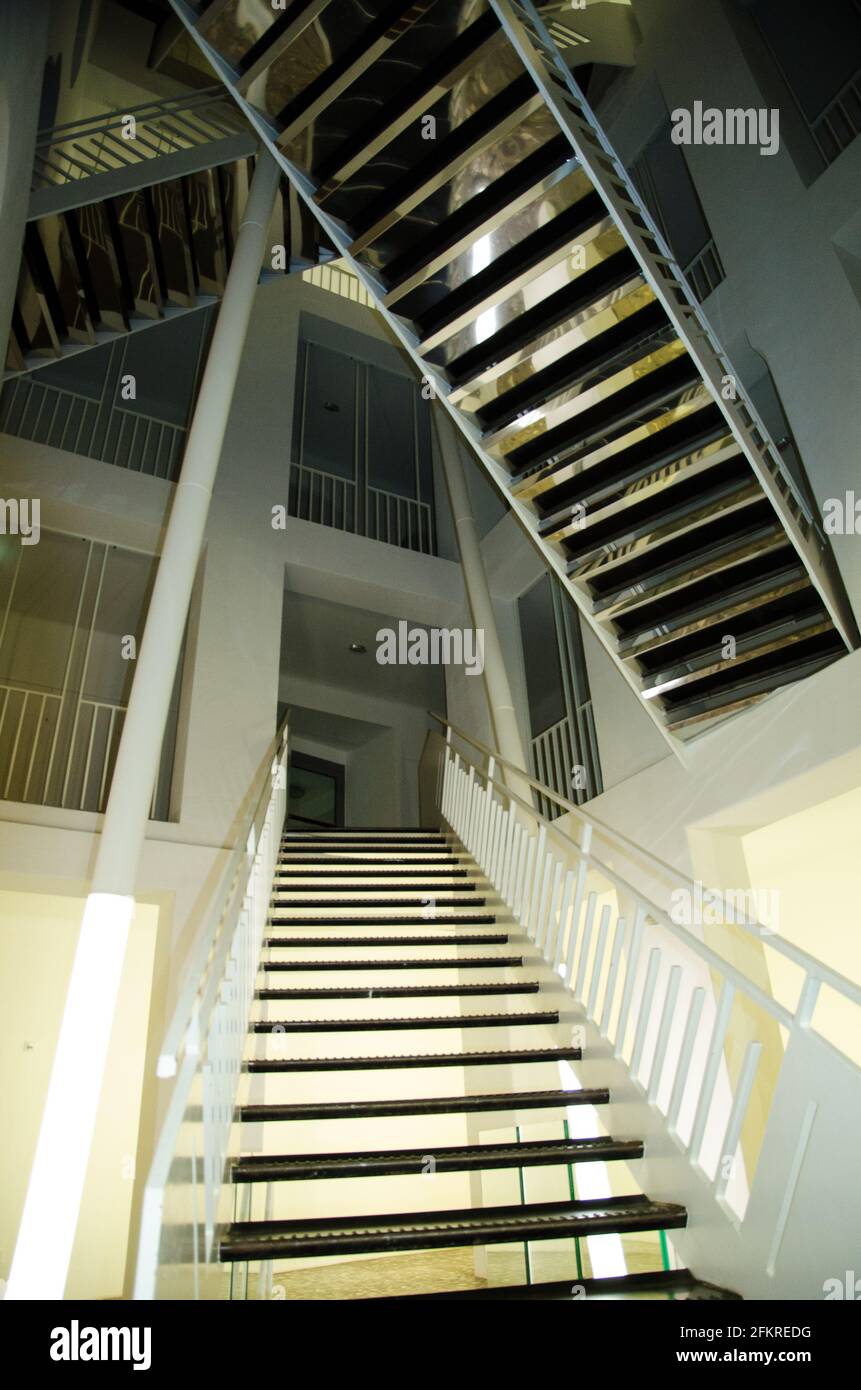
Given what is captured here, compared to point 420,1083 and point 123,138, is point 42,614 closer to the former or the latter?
point 123,138

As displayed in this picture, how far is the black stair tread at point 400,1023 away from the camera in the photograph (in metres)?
3.63

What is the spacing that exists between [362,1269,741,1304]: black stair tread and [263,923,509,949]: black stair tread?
6.74 ft

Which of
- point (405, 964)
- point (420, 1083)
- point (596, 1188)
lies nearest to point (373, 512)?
point (420, 1083)

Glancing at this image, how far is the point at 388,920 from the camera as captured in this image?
16.1ft

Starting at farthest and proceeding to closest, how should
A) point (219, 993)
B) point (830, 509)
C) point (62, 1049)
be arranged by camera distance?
1. point (830, 509)
2. point (62, 1049)
3. point (219, 993)

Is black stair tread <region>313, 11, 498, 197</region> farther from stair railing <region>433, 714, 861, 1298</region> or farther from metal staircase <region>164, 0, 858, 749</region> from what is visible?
stair railing <region>433, 714, 861, 1298</region>

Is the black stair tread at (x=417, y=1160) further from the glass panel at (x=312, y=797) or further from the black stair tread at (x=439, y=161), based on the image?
the glass panel at (x=312, y=797)

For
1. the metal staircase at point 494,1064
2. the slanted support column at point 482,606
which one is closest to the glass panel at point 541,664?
the slanted support column at point 482,606

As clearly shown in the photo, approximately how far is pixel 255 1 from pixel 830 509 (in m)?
4.11

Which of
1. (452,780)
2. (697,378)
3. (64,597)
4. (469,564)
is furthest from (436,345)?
(64,597)

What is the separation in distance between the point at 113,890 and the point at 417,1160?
1.73m

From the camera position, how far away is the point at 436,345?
4930mm

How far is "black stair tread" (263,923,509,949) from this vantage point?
444 cm

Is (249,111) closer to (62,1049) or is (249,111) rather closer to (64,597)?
(62,1049)
